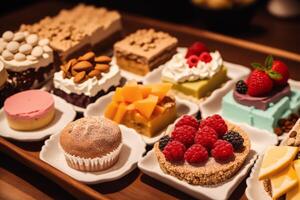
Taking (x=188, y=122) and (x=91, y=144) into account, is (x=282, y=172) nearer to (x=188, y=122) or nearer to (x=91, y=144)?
(x=188, y=122)

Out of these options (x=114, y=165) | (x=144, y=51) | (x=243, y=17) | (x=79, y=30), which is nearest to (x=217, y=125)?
(x=114, y=165)

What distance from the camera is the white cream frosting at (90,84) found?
2326 millimetres

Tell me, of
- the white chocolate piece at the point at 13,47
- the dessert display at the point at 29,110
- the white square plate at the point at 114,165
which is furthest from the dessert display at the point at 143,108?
the white chocolate piece at the point at 13,47

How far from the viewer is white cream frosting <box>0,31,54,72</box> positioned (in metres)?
2.42

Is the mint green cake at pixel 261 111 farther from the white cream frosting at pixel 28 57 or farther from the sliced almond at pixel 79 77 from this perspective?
the white cream frosting at pixel 28 57

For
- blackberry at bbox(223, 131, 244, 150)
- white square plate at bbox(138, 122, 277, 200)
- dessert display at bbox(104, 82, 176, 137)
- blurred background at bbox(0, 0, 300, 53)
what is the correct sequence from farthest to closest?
blurred background at bbox(0, 0, 300, 53) < dessert display at bbox(104, 82, 176, 137) < blackberry at bbox(223, 131, 244, 150) < white square plate at bbox(138, 122, 277, 200)

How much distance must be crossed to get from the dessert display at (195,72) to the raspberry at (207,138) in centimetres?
52

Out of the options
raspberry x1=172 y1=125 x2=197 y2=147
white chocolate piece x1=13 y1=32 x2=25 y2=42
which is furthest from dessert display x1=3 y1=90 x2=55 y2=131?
raspberry x1=172 y1=125 x2=197 y2=147

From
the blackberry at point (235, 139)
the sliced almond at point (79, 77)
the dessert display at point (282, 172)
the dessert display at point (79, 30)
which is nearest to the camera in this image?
the dessert display at point (282, 172)

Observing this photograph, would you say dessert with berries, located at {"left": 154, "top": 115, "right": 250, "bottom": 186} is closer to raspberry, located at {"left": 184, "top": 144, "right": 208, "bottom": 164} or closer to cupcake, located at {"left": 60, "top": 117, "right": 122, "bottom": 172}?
raspberry, located at {"left": 184, "top": 144, "right": 208, "bottom": 164}

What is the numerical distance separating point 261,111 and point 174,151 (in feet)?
1.79

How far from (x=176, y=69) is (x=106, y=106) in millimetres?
384

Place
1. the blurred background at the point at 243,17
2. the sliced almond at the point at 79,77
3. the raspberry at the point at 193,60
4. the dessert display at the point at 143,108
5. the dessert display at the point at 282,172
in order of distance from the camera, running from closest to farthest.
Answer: the dessert display at the point at 282,172 → the dessert display at the point at 143,108 → the sliced almond at the point at 79,77 → the raspberry at the point at 193,60 → the blurred background at the point at 243,17

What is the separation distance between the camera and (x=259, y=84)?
7.02ft
